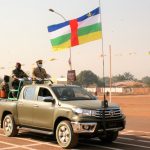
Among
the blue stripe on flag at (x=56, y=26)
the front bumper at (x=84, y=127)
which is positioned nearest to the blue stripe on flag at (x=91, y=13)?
the blue stripe on flag at (x=56, y=26)

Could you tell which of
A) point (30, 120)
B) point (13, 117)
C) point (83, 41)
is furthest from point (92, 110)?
point (83, 41)

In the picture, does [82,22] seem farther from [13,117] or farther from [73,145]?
[73,145]

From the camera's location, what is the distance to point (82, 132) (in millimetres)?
10977

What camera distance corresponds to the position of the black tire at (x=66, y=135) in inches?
440

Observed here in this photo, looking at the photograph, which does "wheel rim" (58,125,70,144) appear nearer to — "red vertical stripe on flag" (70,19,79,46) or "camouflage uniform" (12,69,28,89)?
"camouflage uniform" (12,69,28,89)

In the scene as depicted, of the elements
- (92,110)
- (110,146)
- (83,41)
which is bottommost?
(110,146)

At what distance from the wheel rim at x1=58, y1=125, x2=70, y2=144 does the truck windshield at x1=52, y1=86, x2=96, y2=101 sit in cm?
97

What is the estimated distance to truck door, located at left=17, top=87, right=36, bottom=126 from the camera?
1291 cm

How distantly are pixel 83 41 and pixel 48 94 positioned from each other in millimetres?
8487

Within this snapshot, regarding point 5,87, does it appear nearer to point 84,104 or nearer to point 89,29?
point 84,104

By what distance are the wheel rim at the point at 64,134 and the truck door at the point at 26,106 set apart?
160cm

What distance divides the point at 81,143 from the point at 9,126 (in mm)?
A: 2836

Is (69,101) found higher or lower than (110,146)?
higher

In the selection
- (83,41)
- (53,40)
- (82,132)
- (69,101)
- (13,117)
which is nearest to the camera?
(82,132)
